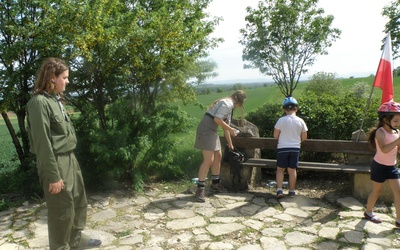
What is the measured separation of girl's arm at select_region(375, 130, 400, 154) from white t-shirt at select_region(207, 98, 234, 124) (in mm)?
2005

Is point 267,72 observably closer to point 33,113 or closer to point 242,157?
point 242,157

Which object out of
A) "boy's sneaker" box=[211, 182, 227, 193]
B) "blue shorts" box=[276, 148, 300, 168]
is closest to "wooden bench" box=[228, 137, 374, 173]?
"blue shorts" box=[276, 148, 300, 168]

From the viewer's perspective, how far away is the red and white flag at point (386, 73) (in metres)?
5.48

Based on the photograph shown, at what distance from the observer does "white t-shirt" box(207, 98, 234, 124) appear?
17.6 ft

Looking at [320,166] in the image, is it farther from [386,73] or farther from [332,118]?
[386,73]

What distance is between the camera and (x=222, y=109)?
5352 millimetres

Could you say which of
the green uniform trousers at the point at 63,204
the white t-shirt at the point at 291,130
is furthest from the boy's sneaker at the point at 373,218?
the green uniform trousers at the point at 63,204

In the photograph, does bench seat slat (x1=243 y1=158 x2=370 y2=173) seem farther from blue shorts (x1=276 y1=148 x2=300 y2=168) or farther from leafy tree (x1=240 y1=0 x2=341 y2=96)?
leafy tree (x1=240 y1=0 x2=341 y2=96)

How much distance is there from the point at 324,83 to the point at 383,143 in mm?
13136

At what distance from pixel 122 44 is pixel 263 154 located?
11.7 feet

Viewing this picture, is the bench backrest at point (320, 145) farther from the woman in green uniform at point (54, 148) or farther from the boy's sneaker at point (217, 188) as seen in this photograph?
the woman in green uniform at point (54, 148)

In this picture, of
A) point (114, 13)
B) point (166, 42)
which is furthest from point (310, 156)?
point (114, 13)

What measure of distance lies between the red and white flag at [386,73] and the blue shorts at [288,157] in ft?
5.19

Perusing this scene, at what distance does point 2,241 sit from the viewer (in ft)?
14.1
